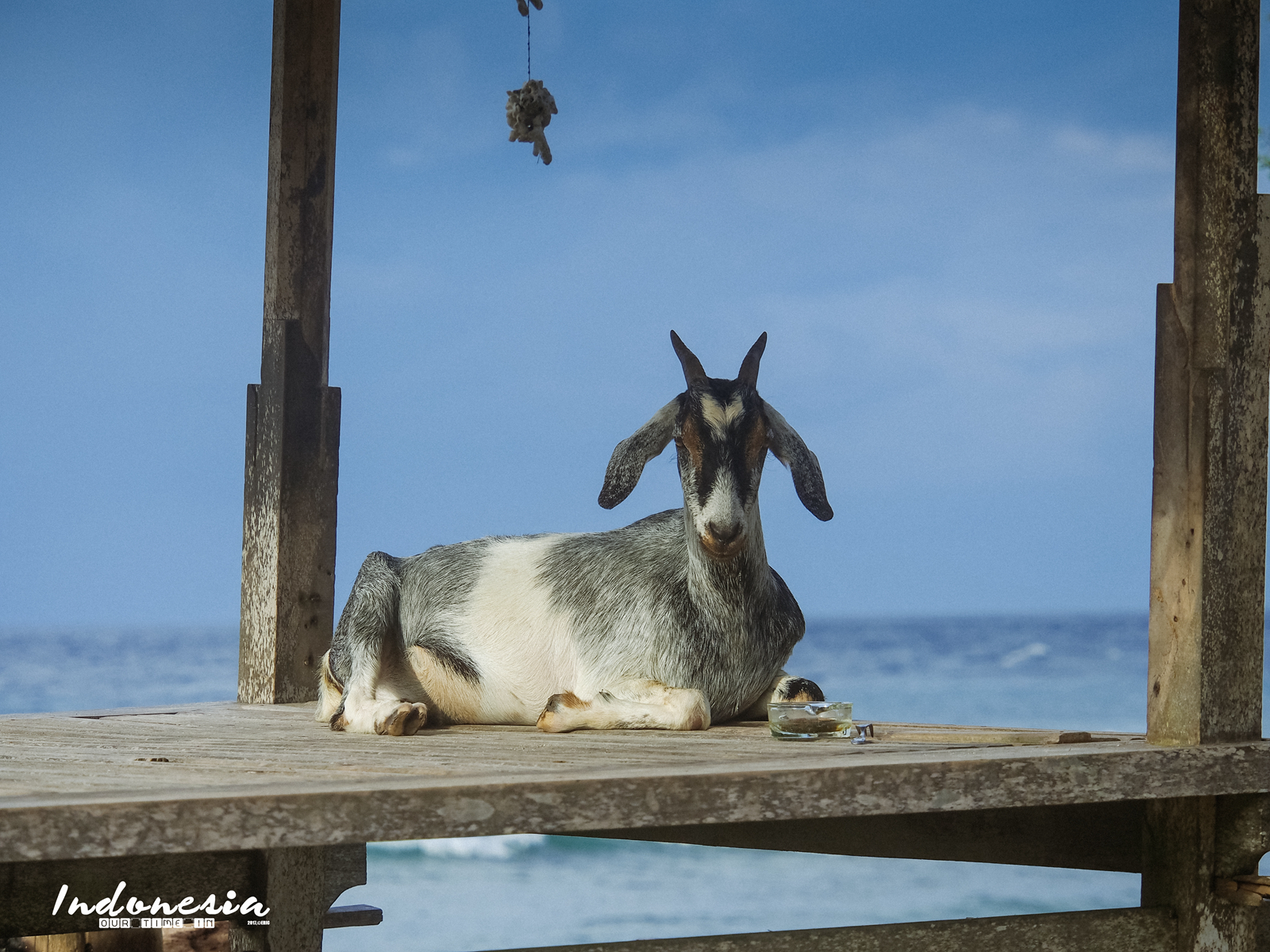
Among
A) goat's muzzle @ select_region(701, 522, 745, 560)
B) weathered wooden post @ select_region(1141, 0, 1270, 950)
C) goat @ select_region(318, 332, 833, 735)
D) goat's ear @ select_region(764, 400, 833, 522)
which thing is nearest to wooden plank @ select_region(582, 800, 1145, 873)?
weathered wooden post @ select_region(1141, 0, 1270, 950)

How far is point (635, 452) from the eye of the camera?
177 inches

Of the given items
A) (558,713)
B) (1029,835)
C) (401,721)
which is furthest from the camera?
(558,713)

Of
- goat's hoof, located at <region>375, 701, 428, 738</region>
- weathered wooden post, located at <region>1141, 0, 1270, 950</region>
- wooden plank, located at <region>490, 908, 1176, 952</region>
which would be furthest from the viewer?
goat's hoof, located at <region>375, 701, 428, 738</region>

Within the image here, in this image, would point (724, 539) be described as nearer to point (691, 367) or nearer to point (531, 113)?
point (691, 367)

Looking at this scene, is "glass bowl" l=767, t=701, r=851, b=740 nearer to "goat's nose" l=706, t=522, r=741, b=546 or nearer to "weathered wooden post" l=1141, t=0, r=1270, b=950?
"goat's nose" l=706, t=522, r=741, b=546

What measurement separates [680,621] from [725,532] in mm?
397

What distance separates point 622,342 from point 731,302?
3.66 m

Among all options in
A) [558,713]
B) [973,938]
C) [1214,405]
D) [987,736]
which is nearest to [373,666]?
[558,713]

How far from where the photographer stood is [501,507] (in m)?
35.8

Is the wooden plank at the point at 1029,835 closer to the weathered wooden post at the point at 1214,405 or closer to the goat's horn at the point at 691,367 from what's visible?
the weathered wooden post at the point at 1214,405

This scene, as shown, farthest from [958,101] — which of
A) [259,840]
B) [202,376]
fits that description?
[259,840]

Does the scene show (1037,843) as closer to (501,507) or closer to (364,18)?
(501,507)

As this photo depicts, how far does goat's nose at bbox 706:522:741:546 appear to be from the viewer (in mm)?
4293

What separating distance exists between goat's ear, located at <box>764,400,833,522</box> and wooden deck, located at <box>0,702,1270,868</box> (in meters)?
0.72
